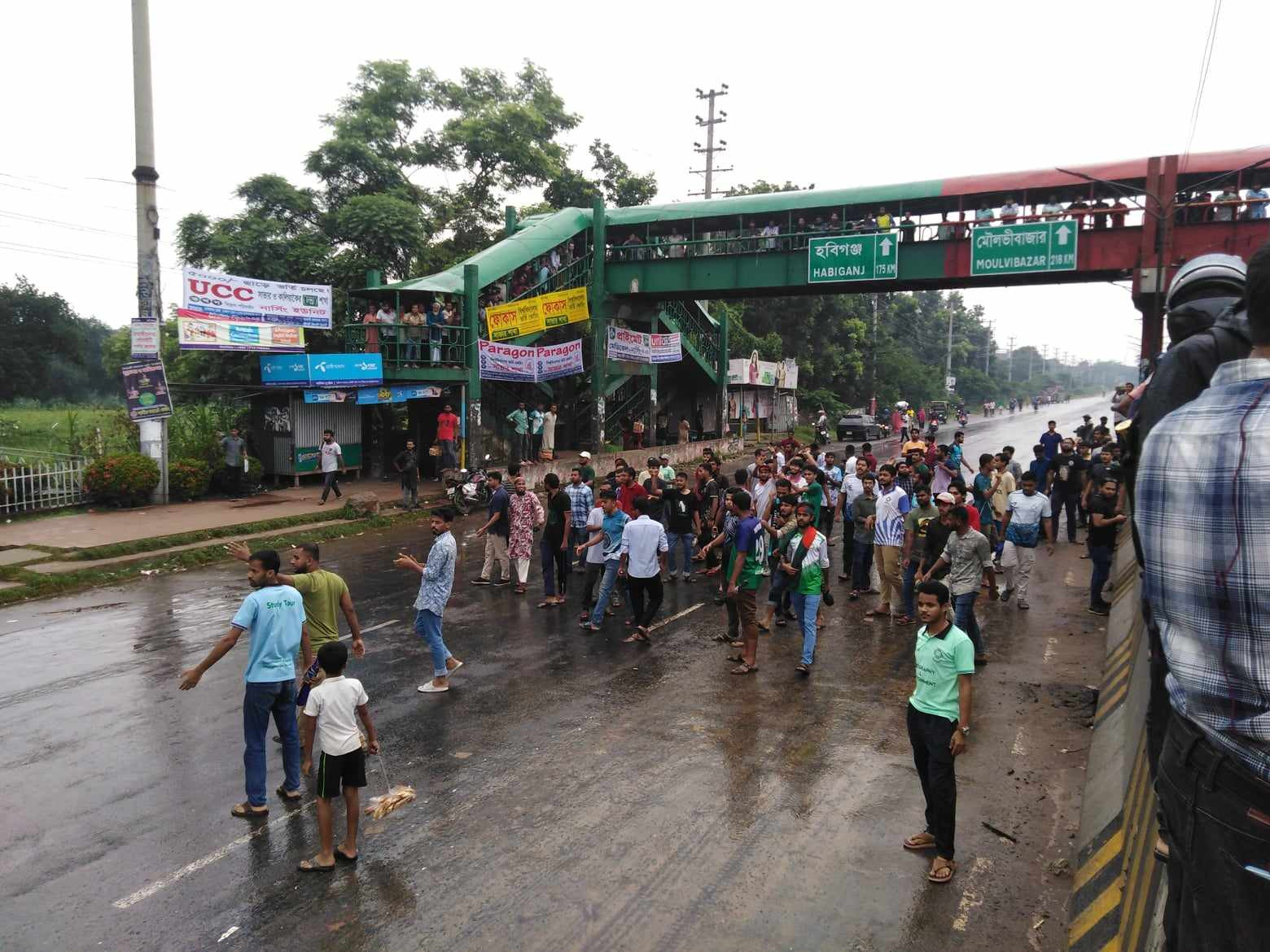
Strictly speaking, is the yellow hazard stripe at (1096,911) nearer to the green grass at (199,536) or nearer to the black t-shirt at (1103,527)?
the black t-shirt at (1103,527)

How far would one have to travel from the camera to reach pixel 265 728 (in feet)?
19.0

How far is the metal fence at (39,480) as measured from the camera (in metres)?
16.7

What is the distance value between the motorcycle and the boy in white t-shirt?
14.5 m

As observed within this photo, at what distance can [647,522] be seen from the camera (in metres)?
9.91

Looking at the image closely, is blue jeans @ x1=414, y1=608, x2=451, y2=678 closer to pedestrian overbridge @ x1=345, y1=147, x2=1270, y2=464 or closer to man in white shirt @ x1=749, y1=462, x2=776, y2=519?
man in white shirt @ x1=749, y1=462, x2=776, y2=519

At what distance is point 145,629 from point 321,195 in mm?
25862

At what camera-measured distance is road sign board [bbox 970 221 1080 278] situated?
22.3 meters

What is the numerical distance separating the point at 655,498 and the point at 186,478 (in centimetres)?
1166

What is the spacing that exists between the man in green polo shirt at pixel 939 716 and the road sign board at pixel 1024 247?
20282mm

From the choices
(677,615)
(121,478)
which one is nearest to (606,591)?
(677,615)

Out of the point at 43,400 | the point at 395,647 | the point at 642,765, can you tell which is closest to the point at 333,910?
the point at 642,765

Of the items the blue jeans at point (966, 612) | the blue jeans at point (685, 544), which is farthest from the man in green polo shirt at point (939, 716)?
the blue jeans at point (685, 544)

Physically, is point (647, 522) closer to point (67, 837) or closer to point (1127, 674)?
point (1127, 674)

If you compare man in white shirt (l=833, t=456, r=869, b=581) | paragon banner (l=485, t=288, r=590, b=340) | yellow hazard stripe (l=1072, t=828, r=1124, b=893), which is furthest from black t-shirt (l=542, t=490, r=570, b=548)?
paragon banner (l=485, t=288, r=590, b=340)
